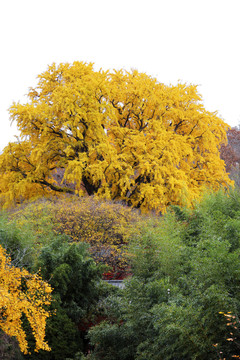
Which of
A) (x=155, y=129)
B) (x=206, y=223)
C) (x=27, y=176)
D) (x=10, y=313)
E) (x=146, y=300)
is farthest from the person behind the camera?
(x=155, y=129)

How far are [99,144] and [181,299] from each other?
13.2m

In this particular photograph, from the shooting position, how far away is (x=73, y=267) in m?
9.33

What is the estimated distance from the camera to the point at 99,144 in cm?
1881

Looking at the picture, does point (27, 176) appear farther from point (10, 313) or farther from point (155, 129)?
point (10, 313)

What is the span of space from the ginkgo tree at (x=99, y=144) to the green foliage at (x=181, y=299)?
8.35 metres

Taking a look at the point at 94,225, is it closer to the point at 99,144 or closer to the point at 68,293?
the point at 68,293

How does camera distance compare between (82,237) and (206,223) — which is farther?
(82,237)

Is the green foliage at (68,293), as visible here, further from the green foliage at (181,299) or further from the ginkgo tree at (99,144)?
the ginkgo tree at (99,144)

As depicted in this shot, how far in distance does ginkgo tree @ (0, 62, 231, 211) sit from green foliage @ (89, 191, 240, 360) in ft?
27.4

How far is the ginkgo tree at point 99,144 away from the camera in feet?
62.0

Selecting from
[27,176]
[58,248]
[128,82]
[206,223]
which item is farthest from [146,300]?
[128,82]

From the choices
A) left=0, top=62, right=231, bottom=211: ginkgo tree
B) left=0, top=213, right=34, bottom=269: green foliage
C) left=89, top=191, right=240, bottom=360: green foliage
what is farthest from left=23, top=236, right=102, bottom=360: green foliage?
left=0, top=62, right=231, bottom=211: ginkgo tree

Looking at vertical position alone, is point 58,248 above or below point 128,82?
below

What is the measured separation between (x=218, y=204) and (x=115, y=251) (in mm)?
4649
